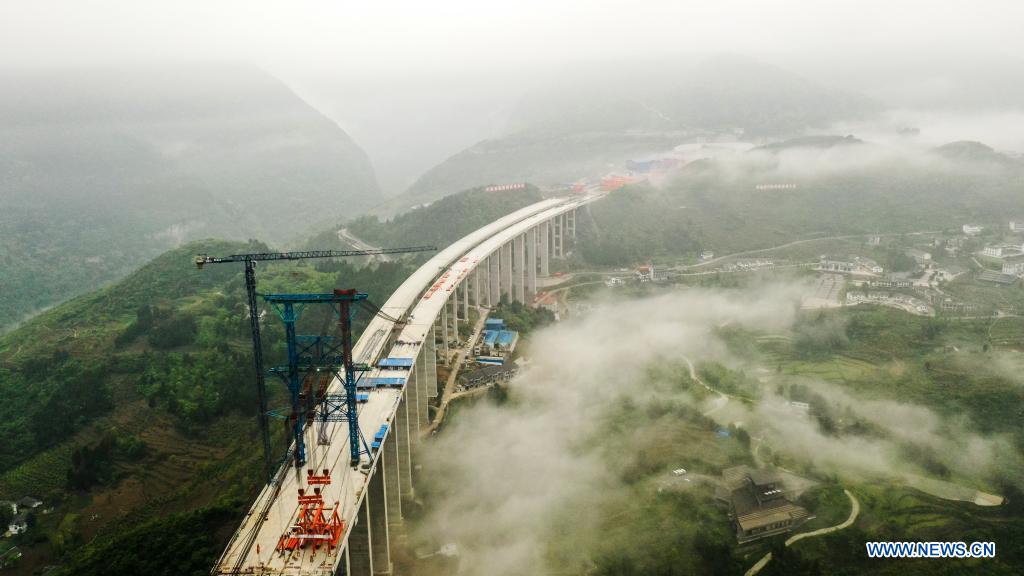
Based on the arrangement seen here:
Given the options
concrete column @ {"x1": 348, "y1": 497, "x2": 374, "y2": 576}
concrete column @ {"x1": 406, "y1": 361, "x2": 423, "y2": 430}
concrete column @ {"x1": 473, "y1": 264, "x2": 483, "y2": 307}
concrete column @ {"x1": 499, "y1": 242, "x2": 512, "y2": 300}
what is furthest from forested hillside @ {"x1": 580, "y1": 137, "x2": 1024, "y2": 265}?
concrete column @ {"x1": 348, "y1": 497, "x2": 374, "y2": 576}

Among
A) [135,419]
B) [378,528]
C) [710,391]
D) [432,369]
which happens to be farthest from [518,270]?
[378,528]

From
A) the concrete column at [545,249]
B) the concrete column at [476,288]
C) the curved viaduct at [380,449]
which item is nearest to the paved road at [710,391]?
the curved viaduct at [380,449]

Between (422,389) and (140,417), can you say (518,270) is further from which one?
(140,417)

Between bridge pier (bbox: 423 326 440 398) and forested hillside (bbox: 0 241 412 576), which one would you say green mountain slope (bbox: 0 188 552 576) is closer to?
forested hillside (bbox: 0 241 412 576)

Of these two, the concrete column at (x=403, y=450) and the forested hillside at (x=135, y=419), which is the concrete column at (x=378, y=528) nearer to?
the concrete column at (x=403, y=450)

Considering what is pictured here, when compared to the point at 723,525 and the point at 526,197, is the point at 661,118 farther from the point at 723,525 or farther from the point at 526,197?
the point at 723,525
